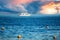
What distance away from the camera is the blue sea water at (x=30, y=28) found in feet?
8.73

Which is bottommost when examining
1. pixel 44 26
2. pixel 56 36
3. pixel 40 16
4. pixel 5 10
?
pixel 56 36

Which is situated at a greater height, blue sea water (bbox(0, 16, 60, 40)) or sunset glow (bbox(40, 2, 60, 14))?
sunset glow (bbox(40, 2, 60, 14))

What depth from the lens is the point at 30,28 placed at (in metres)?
2.68

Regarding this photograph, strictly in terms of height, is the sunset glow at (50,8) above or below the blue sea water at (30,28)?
above

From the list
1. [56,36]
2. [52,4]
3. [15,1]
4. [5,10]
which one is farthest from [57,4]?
[5,10]

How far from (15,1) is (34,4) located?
321 millimetres

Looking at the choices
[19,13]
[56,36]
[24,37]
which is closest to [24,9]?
[19,13]

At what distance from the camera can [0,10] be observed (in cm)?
269

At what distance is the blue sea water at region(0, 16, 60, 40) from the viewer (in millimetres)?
2662

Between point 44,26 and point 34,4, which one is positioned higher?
point 34,4

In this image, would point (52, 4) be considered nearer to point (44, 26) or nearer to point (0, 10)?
point (44, 26)

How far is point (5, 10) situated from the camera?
2691mm

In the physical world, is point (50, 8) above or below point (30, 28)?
above

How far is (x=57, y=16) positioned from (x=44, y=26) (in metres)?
0.27
